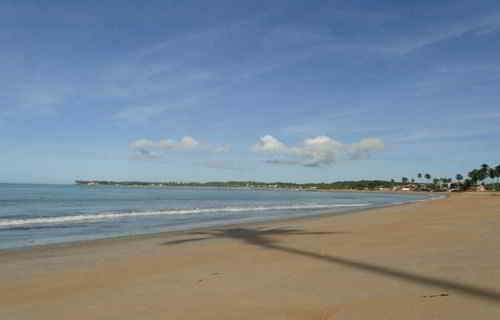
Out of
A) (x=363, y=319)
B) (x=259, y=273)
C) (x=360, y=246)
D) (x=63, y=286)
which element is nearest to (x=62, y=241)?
(x=63, y=286)

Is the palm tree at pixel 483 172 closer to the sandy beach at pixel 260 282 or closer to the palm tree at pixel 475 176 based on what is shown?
the palm tree at pixel 475 176

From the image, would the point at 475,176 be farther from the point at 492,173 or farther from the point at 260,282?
the point at 260,282

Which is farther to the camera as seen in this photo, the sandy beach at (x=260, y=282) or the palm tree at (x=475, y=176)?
the palm tree at (x=475, y=176)

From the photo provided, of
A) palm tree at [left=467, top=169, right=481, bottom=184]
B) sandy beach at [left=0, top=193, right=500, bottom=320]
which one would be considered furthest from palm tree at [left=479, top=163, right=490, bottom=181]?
sandy beach at [left=0, top=193, right=500, bottom=320]

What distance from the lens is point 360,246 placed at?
33.1ft

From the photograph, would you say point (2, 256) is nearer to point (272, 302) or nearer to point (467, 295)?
point (272, 302)

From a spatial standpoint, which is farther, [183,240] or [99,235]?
[99,235]

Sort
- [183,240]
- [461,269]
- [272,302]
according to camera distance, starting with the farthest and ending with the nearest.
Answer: [183,240], [461,269], [272,302]

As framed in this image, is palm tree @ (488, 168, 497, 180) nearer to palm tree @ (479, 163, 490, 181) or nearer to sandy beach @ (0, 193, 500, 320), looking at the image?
palm tree @ (479, 163, 490, 181)

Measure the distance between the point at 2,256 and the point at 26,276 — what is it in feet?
11.1

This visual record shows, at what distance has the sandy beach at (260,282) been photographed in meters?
4.62

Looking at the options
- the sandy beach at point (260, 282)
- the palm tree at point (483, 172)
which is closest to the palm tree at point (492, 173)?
the palm tree at point (483, 172)

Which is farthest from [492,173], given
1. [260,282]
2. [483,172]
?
[260,282]

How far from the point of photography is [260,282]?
20.0 ft
